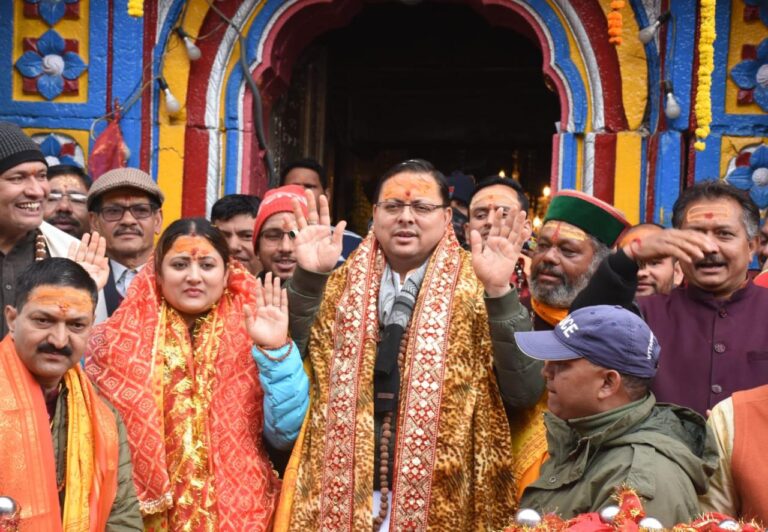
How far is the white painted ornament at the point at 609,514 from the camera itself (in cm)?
277

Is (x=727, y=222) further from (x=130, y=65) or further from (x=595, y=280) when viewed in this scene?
(x=130, y=65)

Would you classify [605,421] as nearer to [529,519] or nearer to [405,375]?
[529,519]

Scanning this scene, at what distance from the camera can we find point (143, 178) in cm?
525

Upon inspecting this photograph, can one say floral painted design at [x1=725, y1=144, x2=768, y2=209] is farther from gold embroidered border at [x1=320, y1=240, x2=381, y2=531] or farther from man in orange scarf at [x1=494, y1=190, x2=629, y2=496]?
gold embroidered border at [x1=320, y1=240, x2=381, y2=531]

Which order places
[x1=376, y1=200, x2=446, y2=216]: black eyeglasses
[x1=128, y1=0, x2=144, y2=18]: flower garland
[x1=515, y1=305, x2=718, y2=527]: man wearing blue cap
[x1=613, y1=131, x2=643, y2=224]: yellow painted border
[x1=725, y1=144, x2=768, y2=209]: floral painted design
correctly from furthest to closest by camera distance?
[x1=613, y1=131, x2=643, y2=224]: yellow painted border → [x1=725, y1=144, x2=768, y2=209]: floral painted design → [x1=128, y1=0, x2=144, y2=18]: flower garland → [x1=376, y1=200, x2=446, y2=216]: black eyeglasses → [x1=515, y1=305, x2=718, y2=527]: man wearing blue cap

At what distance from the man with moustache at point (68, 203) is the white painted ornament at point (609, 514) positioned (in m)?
3.44

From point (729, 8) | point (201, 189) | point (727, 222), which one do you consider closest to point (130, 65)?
point (201, 189)

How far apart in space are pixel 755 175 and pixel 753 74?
1.87 feet

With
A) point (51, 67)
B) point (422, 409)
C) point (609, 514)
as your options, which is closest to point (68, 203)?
point (51, 67)

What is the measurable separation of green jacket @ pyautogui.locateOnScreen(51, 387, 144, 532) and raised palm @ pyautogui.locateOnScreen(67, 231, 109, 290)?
0.57 metres

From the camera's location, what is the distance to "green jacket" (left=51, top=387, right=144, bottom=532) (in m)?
3.78

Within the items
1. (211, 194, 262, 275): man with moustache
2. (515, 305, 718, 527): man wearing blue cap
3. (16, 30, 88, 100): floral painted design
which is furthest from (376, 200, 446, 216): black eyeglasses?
(16, 30, 88, 100): floral painted design

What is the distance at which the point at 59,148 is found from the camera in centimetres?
669

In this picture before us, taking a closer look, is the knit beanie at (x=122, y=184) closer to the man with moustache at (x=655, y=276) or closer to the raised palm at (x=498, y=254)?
the raised palm at (x=498, y=254)
